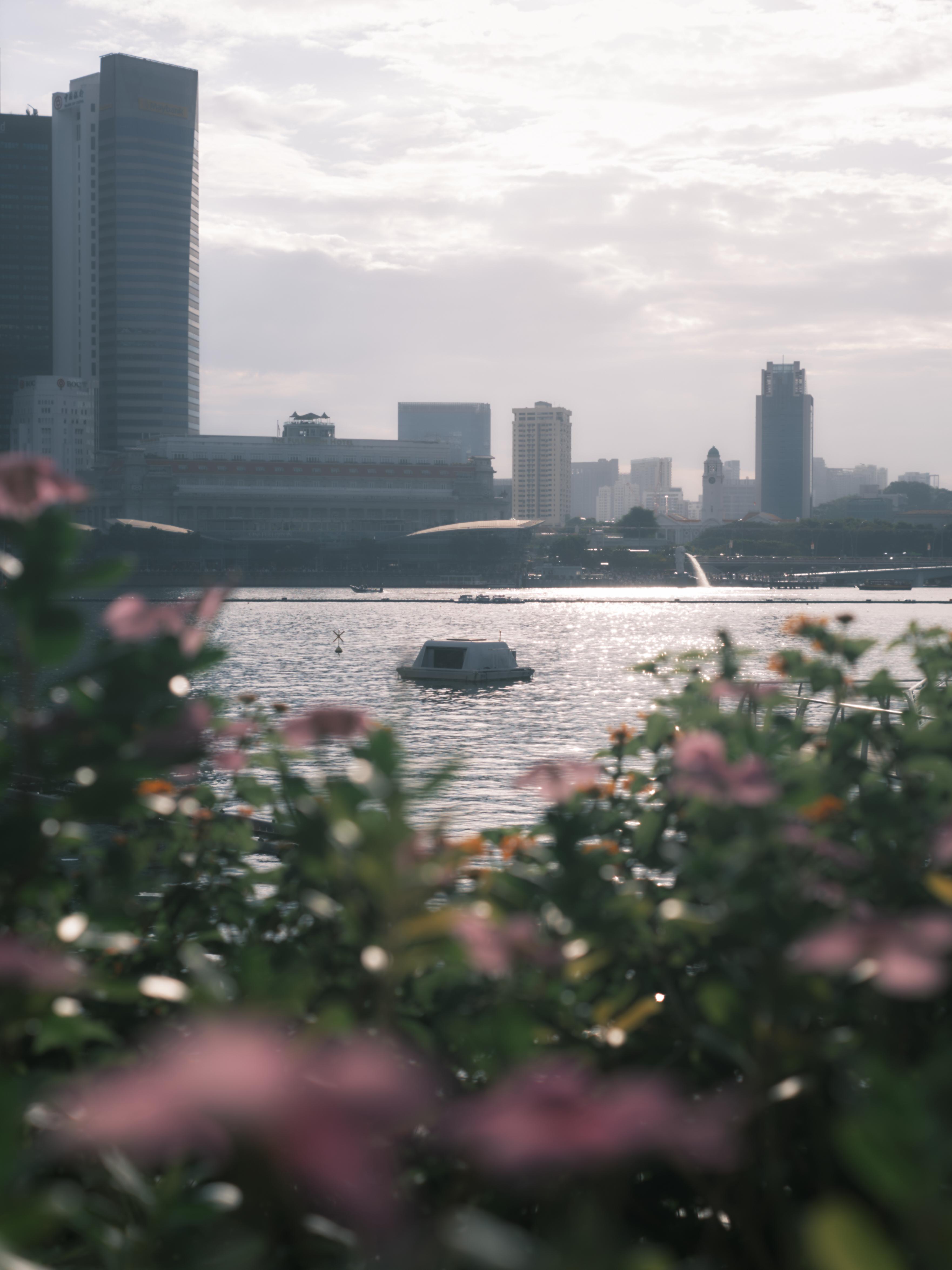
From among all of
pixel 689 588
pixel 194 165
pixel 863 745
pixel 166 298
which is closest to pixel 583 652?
pixel 863 745

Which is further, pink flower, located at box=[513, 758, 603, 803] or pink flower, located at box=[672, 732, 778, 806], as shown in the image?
pink flower, located at box=[513, 758, 603, 803]

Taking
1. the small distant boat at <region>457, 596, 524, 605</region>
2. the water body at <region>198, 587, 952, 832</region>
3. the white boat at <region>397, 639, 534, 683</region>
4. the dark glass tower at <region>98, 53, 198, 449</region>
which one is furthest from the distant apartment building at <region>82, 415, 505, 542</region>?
the white boat at <region>397, 639, 534, 683</region>

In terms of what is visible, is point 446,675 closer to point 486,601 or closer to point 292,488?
point 486,601

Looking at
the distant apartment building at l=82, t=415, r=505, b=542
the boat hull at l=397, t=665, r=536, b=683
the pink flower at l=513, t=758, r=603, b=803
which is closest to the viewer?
the pink flower at l=513, t=758, r=603, b=803

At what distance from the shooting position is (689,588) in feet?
374

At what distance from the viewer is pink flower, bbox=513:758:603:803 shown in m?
1.47

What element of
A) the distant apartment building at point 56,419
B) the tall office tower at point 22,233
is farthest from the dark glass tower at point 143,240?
the distant apartment building at point 56,419

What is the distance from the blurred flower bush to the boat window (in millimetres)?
28002

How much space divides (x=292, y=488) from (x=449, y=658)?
311ft

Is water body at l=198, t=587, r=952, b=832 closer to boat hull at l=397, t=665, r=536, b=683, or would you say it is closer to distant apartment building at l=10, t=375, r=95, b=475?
boat hull at l=397, t=665, r=536, b=683

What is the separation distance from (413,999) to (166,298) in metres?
131

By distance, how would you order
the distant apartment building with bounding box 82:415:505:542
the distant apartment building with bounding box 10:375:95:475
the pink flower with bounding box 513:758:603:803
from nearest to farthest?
the pink flower with bounding box 513:758:603:803, the distant apartment building with bounding box 10:375:95:475, the distant apartment building with bounding box 82:415:505:542

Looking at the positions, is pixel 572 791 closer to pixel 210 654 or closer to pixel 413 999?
pixel 413 999

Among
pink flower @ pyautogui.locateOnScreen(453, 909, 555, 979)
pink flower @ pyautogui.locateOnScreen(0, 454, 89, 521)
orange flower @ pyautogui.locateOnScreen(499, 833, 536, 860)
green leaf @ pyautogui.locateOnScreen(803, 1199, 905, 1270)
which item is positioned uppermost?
pink flower @ pyautogui.locateOnScreen(0, 454, 89, 521)
